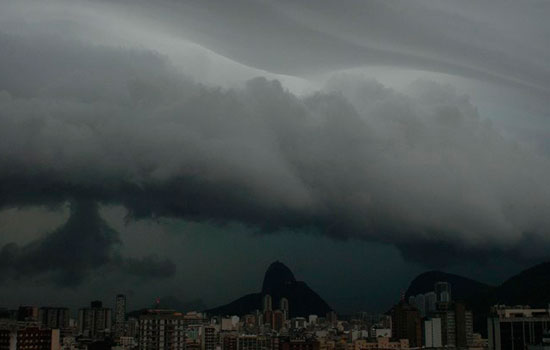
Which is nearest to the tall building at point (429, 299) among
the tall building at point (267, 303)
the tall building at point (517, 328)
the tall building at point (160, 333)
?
the tall building at point (267, 303)

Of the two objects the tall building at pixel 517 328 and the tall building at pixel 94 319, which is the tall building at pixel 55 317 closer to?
the tall building at pixel 94 319

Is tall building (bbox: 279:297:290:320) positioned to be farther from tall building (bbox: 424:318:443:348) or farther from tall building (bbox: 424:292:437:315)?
tall building (bbox: 424:318:443:348)

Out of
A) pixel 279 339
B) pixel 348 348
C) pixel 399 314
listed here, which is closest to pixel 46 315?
pixel 279 339

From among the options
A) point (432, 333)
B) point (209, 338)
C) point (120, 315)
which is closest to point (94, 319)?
point (120, 315)

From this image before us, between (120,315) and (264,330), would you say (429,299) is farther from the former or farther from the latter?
(120,315)

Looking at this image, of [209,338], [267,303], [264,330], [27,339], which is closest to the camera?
[27,339]

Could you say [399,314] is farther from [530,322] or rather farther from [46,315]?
[46,315]

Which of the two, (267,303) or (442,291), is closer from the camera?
(442,291)
